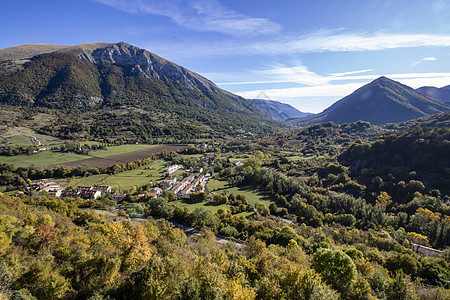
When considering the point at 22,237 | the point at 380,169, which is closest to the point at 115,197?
the point at 22,237

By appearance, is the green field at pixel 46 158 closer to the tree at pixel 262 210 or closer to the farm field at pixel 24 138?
the farm field at pixel 24 138

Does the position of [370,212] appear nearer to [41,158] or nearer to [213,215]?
[213,215]

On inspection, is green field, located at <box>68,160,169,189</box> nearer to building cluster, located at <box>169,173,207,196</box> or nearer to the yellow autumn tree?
building cluster, located at <box>169,173,207,196</box>

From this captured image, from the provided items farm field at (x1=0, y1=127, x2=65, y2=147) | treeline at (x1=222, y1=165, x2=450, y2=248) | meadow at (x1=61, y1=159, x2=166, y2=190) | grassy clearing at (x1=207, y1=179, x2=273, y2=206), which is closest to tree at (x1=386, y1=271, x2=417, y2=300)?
treeline at (x1=222, y1=165, x2=450, y2=248)

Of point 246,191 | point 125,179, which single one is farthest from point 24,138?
point 246,191

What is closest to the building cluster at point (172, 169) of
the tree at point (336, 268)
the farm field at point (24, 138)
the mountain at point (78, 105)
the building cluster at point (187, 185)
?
the building cluster at point (187, 185)

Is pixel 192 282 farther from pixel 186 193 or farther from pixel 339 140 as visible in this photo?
pixel 339 140
